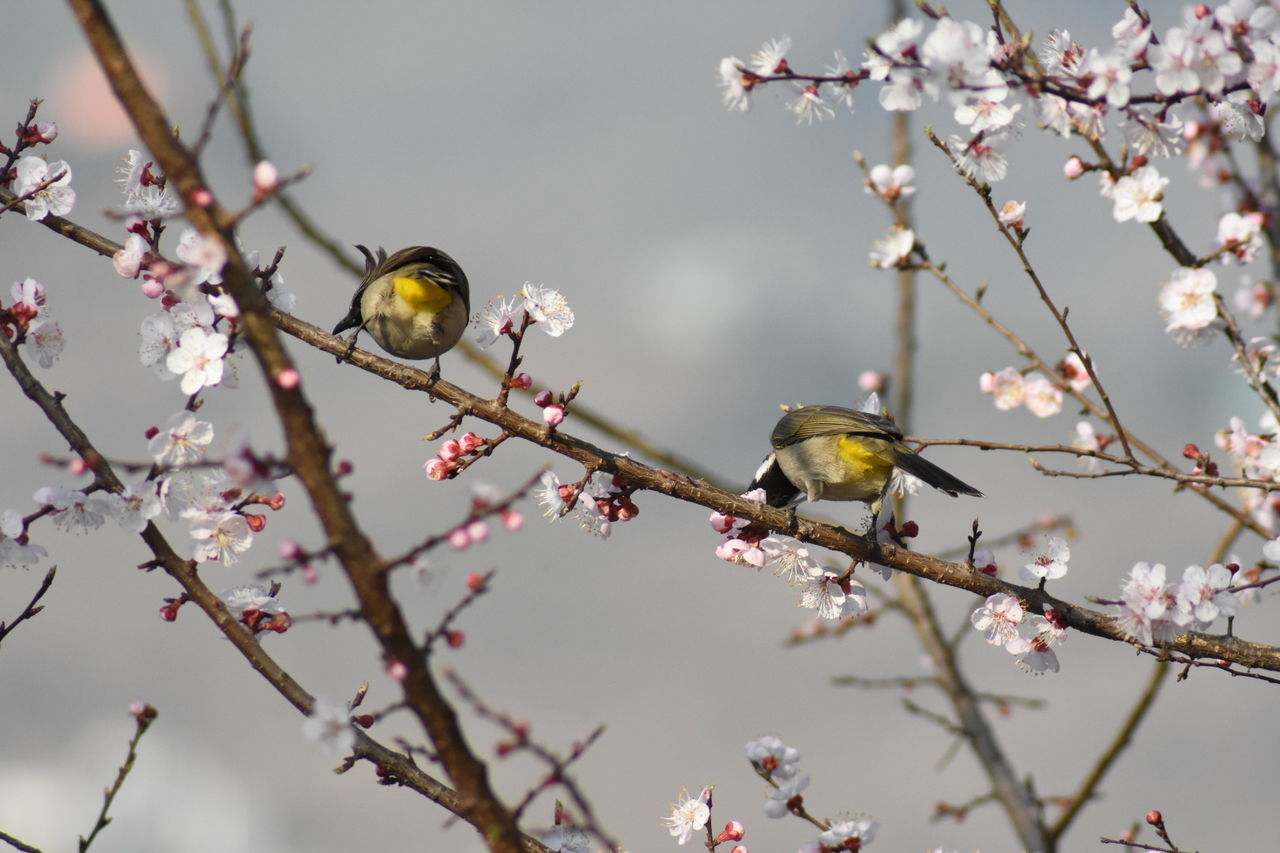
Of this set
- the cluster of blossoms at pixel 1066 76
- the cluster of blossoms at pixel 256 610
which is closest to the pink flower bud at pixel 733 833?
the cluster of blossoms at pixel 256 610

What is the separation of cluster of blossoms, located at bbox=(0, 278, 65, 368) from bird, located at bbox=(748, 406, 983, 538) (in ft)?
9.89

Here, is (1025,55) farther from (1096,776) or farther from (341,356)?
(1096,776)

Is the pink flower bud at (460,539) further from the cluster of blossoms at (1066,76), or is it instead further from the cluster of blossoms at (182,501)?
the cluster of blossoms at (1066,76)

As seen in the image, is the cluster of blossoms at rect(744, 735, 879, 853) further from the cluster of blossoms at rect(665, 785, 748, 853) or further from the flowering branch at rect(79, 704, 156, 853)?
the flowering branch at rect(79, 704, 156, 853)

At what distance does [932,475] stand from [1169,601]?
1.23m

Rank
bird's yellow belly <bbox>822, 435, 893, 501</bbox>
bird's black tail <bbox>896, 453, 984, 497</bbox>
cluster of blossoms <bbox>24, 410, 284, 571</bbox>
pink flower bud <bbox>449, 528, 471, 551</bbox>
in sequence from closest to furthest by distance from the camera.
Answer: pink flower bud <bbox>449, 528, 471, 551</bbox> < cluster of blossoms <bbox>24, 410, 284, 571</bbox> < bird's black tail <bbox>896, 453, 984, 497</bbox> < bird's yellow belly <bbox>822, 435, 893, 501</bbox>

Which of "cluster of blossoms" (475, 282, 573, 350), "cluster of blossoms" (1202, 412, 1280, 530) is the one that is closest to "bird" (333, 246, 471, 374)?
"cluster of blossoms" (475, 282, 573, 350)

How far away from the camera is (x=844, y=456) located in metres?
5.00

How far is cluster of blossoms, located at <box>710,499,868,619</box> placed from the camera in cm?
371

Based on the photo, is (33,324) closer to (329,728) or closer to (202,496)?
(202,496)

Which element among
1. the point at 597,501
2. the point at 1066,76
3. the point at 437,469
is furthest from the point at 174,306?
the point at 1066,76

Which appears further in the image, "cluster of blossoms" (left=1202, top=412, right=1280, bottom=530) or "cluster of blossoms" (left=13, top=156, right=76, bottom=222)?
"cluster of blossoms" (left=1202, top=412, right=1280, bottom=530)

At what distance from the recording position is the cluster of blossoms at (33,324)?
310cm

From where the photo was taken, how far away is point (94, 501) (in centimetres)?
281
